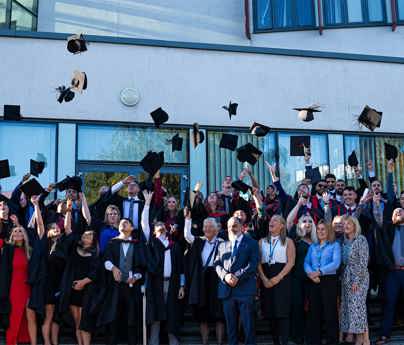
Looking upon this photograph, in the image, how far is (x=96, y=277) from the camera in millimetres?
9375

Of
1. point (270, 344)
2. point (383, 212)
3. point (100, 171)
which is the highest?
point (100, 171)

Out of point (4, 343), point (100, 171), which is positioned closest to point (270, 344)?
point (4, 343)

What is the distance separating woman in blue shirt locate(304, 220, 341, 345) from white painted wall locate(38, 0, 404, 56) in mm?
8707

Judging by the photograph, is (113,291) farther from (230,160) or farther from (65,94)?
(230,160)

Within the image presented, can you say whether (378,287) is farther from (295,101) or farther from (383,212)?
(295,101)

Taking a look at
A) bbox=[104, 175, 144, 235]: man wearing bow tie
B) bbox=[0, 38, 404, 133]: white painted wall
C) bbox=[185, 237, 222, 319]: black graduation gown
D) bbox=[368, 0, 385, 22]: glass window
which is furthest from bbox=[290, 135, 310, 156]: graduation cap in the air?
bbox=[368, 0, 385, 22]: glass window

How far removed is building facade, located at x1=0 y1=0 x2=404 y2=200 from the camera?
1347cm

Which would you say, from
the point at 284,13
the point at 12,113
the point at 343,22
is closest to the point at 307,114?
the point at 284,13

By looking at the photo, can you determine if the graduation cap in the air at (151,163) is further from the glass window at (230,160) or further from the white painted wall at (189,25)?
the white painted wall at (189,25)

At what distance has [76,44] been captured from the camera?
12.7 m

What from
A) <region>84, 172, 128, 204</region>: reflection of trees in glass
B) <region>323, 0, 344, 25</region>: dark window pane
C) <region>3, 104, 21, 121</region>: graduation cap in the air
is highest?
<region>323, 0, 344, 25</region>: dark window pane

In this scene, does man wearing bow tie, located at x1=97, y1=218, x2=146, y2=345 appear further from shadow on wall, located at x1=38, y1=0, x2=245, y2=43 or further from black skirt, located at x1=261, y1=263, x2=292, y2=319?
shadow on wall, located at x1=38, y1=0, x2=245, y2=43

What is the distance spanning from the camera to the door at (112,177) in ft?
44.6

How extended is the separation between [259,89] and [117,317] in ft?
22.3
